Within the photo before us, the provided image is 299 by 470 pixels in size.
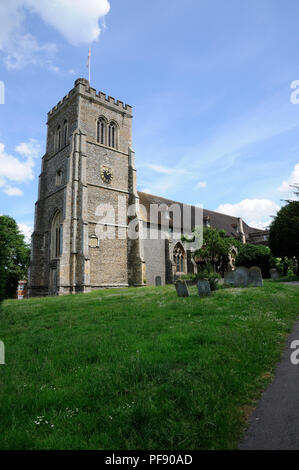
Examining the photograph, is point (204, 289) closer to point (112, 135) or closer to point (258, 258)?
point (112, 135)

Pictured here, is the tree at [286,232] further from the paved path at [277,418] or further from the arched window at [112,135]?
the paved path at [277,418]

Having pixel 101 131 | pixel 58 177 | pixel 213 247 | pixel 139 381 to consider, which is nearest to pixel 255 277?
pixel 139 381

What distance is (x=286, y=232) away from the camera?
75.8ft

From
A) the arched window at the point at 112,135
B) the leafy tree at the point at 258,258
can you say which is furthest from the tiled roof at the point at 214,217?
the leafy tree at the point at 258,258

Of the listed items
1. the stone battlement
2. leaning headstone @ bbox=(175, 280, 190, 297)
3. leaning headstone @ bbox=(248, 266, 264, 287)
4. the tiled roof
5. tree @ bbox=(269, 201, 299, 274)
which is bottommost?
leaning headstone @ bbox=(175, 280, 190, 297)

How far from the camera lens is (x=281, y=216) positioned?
2489cm

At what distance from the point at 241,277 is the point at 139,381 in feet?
38.7

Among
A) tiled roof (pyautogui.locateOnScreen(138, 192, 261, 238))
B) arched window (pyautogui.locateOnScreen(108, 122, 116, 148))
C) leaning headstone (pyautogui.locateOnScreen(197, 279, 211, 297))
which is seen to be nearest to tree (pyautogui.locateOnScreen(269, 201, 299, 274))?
tiled roof (pyautogui.locateOnScreen(138, 192, 261, 238))

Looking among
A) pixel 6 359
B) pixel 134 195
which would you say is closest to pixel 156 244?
pixel 134 195

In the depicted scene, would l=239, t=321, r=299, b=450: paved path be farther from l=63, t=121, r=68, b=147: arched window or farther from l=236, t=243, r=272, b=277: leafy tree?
l=236, t=243, r=272, b=277: leafy tree

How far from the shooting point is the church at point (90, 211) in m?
23.0

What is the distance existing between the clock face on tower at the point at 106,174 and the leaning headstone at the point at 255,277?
54.9 feet

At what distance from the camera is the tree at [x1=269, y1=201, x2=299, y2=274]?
74.8ft

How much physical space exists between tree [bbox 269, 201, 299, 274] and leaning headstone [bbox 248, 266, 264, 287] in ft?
33.4
